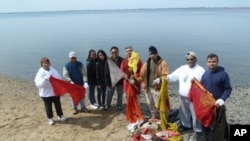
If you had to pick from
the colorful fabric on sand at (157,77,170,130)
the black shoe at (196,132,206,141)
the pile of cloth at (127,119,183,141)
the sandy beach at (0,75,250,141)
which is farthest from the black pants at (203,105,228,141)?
the colorful fabric on sand at (157,77,170,130)

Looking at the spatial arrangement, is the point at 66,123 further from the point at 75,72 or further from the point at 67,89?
the point at 75,72

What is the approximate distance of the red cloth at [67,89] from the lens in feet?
27.7

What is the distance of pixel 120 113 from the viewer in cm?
947

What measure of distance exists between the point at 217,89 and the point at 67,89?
14.0ft

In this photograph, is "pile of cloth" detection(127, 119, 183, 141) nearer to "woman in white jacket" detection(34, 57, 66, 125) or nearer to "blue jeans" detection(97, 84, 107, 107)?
"blue jeans" detection(97, 84, 107, 107)

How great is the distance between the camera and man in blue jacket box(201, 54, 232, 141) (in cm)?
630

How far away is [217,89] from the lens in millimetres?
6438

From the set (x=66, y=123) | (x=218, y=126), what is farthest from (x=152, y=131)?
(x=66, y=123)

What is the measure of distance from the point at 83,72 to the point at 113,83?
0.97m

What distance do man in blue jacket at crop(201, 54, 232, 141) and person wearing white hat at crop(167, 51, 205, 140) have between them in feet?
0.98

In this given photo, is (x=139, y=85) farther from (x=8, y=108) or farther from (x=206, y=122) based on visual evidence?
(x=8, y=108)

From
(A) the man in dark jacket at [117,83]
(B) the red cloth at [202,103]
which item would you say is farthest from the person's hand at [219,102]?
(A) the man in dark jacket at [117,83]

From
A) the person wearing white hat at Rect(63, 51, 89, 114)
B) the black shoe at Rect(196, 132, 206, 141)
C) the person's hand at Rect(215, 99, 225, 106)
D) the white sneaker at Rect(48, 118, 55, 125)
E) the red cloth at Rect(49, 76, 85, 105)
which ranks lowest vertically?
the black shoe at Rect(196, 132, 206, 141)

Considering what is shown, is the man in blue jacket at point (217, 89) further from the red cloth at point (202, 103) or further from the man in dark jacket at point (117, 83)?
the man in dark jacket at point (117, 83)
